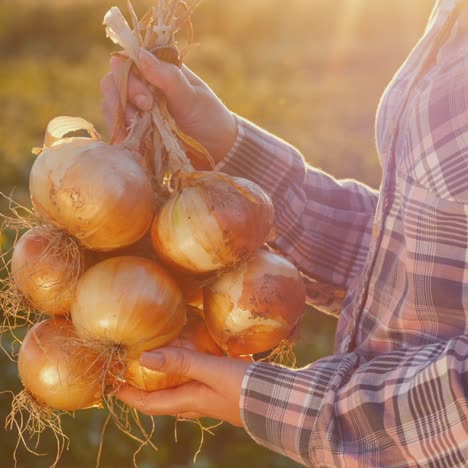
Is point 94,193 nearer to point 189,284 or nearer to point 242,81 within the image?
point 189,284

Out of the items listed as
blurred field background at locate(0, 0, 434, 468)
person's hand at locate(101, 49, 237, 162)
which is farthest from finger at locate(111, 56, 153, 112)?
blurred field background at locate(0, 0, 434, 468)

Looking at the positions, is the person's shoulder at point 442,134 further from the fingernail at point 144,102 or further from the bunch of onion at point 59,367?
the bunch of onion at point 59,367

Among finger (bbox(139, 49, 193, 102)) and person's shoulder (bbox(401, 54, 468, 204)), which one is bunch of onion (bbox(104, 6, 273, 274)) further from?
person's shoulder (bbox(401, 54, 468, 204))

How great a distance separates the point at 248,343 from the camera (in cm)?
105

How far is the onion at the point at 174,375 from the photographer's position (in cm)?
105

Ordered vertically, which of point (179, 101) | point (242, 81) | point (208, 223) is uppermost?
point (179, 101)

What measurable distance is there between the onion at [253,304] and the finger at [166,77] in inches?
11.5

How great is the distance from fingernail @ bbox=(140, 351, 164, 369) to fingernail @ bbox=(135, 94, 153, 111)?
388 mm

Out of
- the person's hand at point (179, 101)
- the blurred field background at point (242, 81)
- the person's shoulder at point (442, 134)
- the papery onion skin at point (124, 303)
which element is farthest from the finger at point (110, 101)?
Result: the blurred field background at point (242, 81)

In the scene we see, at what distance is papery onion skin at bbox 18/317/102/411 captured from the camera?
1026 mm

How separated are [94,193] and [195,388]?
0.34 m

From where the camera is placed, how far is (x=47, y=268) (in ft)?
3.31

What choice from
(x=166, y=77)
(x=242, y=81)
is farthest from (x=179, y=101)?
(x=242, y=81)

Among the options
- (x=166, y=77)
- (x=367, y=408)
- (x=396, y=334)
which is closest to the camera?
(x=367, y=408)
